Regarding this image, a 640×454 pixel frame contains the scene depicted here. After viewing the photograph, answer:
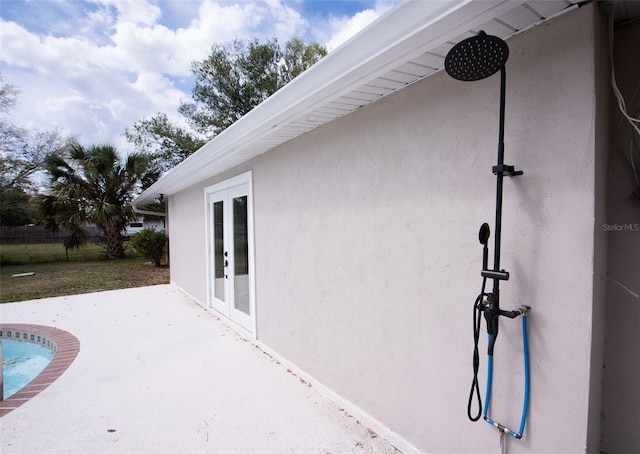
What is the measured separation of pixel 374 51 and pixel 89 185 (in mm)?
16060

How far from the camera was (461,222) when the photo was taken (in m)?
2.01

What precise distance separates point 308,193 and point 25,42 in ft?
36.8

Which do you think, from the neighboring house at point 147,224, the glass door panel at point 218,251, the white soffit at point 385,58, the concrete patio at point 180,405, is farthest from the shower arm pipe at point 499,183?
the neighboring house at point 147,224

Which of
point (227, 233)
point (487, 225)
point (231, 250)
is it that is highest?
point (487, 225)

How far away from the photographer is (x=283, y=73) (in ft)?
57.4

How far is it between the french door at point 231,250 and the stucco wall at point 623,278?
13.1 ft

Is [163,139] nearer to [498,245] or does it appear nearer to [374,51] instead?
[374,51]

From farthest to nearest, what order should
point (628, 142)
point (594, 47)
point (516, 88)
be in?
point (516, 88)
point (628, 142)
point (594, 47)

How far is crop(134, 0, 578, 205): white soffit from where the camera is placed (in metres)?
1.49

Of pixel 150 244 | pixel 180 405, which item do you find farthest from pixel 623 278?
pixel 150 244

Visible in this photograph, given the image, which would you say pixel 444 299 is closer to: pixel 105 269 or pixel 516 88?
pixel 516 88

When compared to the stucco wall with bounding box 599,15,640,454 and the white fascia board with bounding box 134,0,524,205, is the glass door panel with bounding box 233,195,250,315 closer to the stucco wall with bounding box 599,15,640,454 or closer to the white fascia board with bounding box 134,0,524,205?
the white fascia board with bounding box 134,0,524,205

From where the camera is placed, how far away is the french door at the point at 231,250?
502cm

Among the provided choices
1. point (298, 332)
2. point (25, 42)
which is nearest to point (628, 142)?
point (298, 332)
